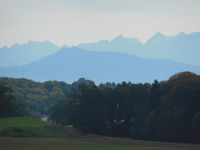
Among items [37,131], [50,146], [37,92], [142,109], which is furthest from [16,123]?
[37,92]

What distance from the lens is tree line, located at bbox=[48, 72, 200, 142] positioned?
50.5 metres

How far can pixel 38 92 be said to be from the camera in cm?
16538

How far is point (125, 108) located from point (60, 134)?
79.8 ft

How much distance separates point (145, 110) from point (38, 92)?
115m

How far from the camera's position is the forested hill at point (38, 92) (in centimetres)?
14120

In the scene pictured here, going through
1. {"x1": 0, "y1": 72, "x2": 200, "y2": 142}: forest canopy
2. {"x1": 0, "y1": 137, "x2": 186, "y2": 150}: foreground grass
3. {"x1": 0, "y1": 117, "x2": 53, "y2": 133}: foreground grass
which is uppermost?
{"x1": 0, "y1": 72, "x2": 200, "y2": 142}: forest canopy

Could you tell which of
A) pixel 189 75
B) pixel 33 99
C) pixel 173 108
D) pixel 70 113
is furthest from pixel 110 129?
pixel 33 99

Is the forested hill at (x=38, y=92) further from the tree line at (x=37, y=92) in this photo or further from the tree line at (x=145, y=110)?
the tree line at (x=145, y=110)

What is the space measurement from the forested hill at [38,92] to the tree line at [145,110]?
7570 centimetres

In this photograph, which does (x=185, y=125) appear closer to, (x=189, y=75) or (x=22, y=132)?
(x=189, y=75)

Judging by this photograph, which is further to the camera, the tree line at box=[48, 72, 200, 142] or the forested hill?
the forested hill

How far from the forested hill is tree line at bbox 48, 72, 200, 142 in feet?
248

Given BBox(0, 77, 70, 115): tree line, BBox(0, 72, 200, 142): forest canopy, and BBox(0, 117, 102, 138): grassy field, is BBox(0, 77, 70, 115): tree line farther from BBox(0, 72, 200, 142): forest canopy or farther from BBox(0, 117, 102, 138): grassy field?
BBox(0, 117, 102, 138): grassy field

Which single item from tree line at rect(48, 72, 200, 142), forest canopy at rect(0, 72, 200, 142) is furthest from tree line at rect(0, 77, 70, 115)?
tree line at rect(48, 72, 200, 142)
